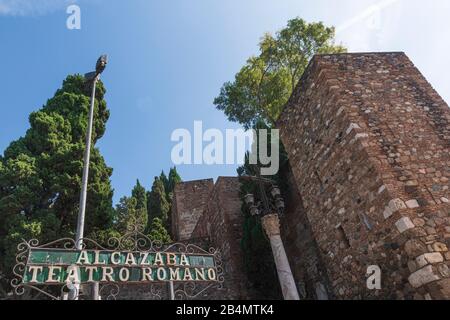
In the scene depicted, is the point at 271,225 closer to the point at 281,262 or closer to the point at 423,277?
the point at 281,262

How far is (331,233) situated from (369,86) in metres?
3.67

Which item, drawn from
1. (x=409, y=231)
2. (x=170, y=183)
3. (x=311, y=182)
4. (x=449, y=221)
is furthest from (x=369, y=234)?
(x=170, y=183)

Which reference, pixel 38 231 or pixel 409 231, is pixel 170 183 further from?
pixel 409 231

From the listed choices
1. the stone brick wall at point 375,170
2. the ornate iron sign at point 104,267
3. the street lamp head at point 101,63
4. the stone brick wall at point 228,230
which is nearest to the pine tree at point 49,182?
the stone brick wall at point 228,230

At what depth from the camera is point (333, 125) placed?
7.43 meters

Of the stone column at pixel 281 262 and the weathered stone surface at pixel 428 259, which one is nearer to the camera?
the weathered stone surface at pixel 428 259

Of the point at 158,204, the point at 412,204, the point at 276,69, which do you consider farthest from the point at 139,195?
the point at 412,204

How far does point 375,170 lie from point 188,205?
15.5 metres

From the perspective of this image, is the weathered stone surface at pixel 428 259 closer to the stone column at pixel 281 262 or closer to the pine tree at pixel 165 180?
the stone column at pixel 281 262

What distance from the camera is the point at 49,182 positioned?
11578mm

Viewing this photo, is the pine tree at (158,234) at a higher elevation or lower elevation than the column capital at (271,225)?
higher

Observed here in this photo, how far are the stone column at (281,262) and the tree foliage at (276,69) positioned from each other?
10.4 meters

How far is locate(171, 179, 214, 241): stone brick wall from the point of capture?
19469 millimetres

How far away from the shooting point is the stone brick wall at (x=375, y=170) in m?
5.35
